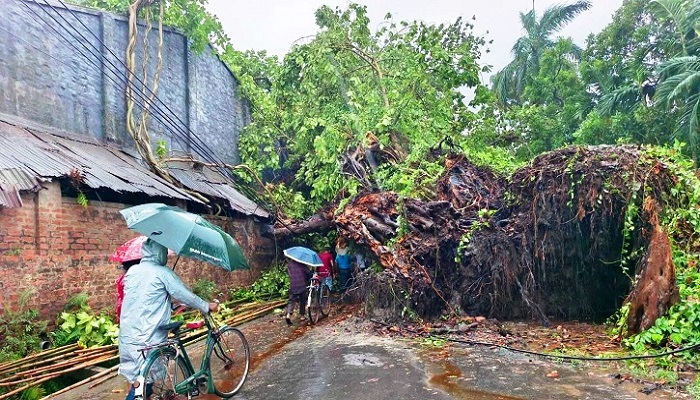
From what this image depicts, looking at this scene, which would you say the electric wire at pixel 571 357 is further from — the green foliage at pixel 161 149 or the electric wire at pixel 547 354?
the green foliage at pixel 161 149

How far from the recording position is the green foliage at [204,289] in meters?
10.3

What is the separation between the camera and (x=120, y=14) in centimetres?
1117

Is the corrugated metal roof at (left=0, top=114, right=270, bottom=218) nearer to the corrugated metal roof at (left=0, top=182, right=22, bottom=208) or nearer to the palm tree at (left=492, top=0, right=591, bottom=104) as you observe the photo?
the corrugated metal roof at (left=0, top=182, right=22, bottom=208)

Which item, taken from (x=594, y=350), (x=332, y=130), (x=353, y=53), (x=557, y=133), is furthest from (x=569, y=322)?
(x=557, y=133)

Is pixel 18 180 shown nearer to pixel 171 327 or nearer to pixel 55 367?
pixel 55 367

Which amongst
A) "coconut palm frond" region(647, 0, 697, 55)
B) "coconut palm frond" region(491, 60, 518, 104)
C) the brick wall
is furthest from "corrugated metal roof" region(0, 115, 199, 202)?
"coconut palm frond" region(491, 60, 518, 104)

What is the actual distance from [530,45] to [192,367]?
24544 millimetres

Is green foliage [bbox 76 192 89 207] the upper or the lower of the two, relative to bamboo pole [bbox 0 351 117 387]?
upper

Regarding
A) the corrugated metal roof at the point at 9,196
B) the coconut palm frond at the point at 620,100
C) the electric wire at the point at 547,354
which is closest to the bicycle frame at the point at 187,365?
the corrugated metal roof at the point at 9,196

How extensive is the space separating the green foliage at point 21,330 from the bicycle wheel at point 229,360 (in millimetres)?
2553

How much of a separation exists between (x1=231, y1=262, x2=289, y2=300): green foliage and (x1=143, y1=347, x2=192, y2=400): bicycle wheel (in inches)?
277

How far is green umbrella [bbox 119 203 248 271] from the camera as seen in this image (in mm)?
4418

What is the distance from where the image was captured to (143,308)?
4.33 meters

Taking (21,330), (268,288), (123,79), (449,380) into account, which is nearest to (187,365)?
(449,380)
